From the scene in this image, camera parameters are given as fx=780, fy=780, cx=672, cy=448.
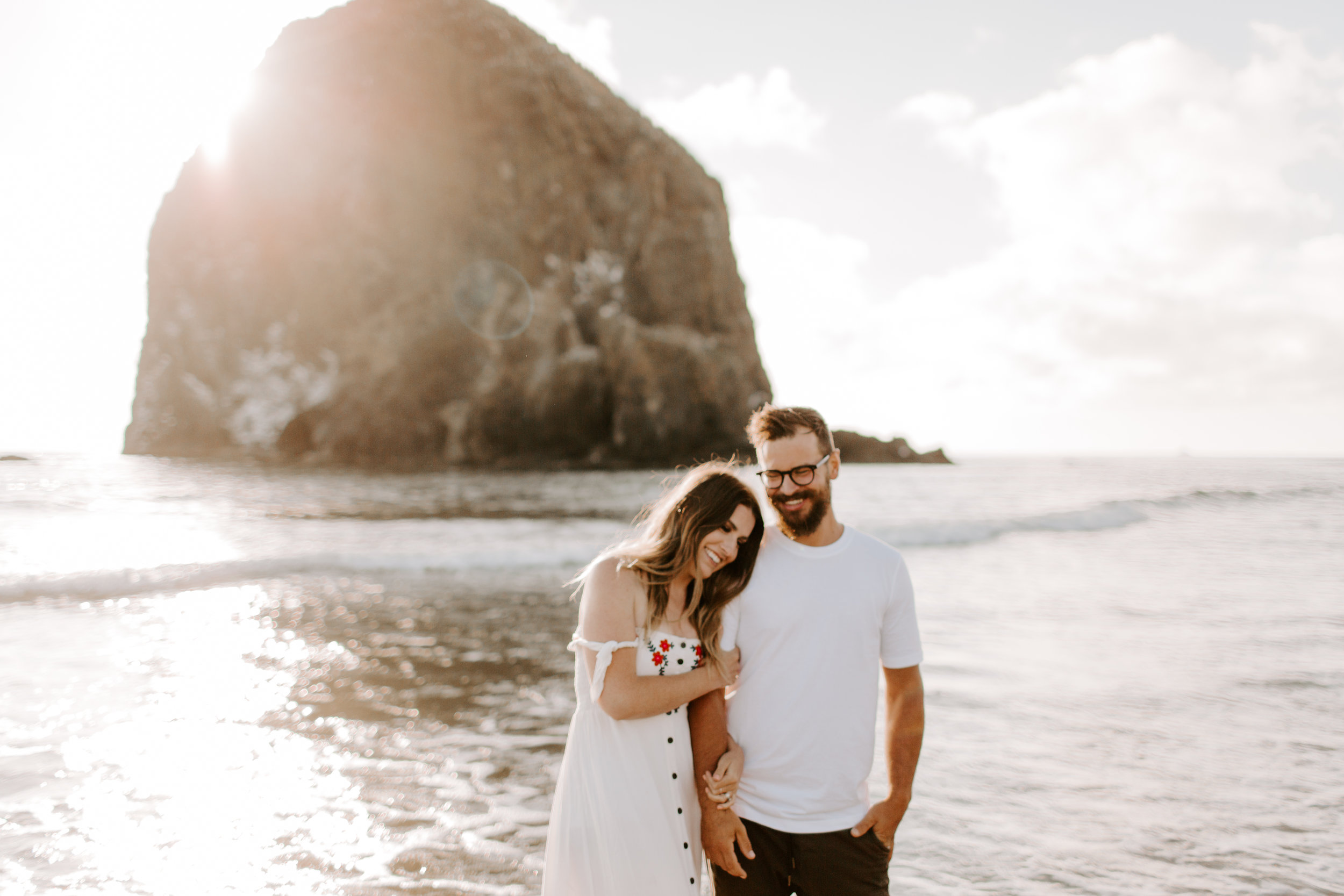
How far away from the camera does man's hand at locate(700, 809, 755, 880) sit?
7.91 feet

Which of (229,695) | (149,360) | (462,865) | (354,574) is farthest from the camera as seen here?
(149,360)

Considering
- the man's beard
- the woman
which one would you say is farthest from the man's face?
the woman

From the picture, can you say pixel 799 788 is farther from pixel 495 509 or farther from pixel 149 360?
pixel 149 360

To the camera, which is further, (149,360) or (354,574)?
(149,360)

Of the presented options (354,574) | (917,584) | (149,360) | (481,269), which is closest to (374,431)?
(481,269)

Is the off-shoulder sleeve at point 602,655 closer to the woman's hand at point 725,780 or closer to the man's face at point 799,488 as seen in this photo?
the woman's hand at point 725,780

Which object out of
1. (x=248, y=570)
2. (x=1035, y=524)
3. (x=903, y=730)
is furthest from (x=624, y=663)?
(x=1035, y=524)

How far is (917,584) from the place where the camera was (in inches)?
492

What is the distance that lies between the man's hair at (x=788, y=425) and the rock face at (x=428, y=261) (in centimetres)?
5193

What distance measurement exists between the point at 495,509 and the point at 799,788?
79.3ft

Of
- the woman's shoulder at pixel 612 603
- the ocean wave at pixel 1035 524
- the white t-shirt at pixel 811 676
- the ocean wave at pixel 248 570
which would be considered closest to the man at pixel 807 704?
the white t-shirt at pixel 811 676

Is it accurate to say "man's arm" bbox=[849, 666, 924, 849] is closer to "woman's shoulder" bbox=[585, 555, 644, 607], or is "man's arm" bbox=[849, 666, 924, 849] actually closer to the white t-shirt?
the white t-shirt

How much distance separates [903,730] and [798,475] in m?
0.91

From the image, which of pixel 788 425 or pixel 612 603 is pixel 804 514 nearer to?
pixel 788 425
